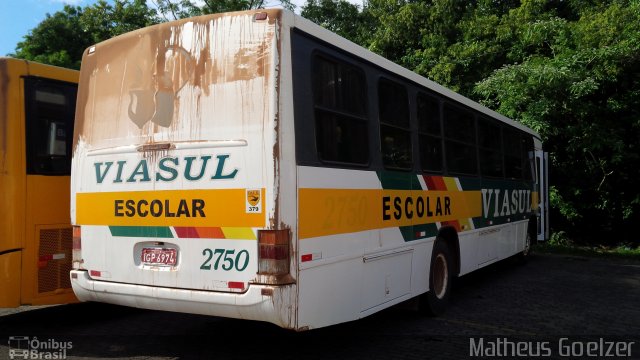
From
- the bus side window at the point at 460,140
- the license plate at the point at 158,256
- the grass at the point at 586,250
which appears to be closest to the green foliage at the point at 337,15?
the grass at the point at 586,250

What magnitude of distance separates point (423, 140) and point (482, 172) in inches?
96.3

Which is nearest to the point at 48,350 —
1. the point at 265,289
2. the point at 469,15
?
the point at 265,289

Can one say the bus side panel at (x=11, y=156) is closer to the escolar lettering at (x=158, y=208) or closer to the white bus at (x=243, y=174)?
the white bus at (x=243, y=174)

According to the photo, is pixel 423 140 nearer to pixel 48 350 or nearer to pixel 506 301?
pixel 506 301

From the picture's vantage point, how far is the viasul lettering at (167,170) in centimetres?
434

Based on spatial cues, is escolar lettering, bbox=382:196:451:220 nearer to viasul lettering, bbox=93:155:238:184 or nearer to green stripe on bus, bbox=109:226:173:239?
viasul lettering, bbox=93:155:238:184

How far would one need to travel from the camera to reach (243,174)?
13.9 ft

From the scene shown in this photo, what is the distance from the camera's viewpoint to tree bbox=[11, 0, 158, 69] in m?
23.7

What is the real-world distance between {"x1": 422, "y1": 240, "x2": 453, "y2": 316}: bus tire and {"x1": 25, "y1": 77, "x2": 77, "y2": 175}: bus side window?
450cm

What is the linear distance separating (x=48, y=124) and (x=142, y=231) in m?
2.35

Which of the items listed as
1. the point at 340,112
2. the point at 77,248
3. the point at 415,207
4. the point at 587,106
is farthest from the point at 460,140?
the point at 587,106

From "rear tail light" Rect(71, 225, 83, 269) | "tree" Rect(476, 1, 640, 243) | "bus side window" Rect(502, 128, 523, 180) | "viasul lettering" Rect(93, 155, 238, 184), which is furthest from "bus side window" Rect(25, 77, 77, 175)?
"tree" Rect(476, 1, 640, 243)

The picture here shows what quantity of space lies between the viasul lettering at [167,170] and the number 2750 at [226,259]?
1.95 feet

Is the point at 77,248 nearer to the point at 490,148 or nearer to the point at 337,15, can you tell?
the point at 490,148
